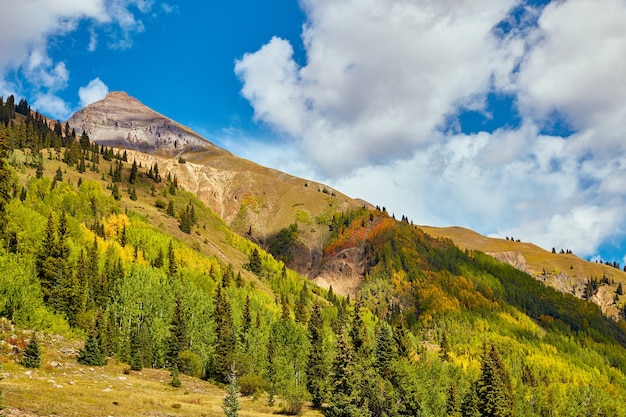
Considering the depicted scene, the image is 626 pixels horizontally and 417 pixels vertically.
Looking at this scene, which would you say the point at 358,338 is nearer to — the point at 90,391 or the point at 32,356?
the point at 90,391

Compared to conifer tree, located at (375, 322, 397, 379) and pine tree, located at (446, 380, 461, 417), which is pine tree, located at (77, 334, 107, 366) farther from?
pine tree, located at (446, 380, 461, 417)

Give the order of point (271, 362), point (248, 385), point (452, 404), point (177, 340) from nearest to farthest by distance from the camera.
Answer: point (248, 385)
point (177, 340)
point (452, 404)
point (271, 362)

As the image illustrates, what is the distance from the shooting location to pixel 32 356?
2035 inches

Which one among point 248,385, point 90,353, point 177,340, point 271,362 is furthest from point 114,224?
point 90,353

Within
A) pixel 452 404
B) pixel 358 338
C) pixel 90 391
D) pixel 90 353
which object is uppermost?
pixel 358 338

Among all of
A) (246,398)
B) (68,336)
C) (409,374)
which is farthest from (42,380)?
(409,374)

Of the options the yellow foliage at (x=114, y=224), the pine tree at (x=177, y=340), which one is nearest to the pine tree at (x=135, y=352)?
the pine tree at (x=177, y=340)

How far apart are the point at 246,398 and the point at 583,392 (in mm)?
154632

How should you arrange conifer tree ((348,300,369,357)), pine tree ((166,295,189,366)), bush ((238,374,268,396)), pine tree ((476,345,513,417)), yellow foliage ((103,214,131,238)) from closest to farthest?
pine tree ((476,345,513,417)) → bush ((238,374,268,396)) → conifer tree ((348,300,369,357)) → pine tree ((166,295,189,366)) → yellow foliage ((103,214,131,238))

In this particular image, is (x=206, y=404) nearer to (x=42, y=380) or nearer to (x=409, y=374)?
(x=42, y=380)

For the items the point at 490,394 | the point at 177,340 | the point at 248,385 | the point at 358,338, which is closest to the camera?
the point at 490,394

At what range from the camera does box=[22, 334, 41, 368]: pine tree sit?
51.1m

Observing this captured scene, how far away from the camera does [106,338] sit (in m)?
82.8

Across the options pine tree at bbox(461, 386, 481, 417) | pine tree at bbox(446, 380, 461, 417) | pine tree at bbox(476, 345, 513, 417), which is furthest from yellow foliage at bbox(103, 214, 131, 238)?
pine tree at bbox(476, 345, 513, 417)
